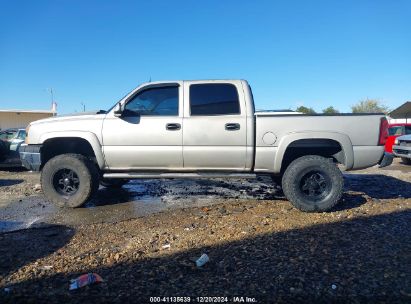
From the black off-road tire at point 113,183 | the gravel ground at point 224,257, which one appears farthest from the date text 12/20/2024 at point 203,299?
the black off-road tire at point 113,183

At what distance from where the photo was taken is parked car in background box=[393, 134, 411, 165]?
40.8ft

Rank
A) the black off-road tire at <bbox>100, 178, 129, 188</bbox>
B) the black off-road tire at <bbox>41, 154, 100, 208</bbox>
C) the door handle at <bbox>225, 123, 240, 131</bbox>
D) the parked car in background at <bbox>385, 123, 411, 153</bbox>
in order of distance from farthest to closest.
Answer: the parked car in background at <bbox>385, 123, 411, 153</bbox> < the black off-road tire at <bbox>100, 178, 129, 188</bbox> < the black off-road tire at <bbox>41, 154, 100, 208</bbox> < the door handle at <bbox>225, 123, 240, 131</bbox>

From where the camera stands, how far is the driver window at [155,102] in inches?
224

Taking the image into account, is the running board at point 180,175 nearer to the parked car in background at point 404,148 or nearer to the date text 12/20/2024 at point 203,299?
the date text 12/20/2024 at point 203,299

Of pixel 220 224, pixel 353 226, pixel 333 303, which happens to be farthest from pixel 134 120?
pixel 333 303

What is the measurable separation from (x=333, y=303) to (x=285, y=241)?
135cm

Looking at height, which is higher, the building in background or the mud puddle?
the building in background

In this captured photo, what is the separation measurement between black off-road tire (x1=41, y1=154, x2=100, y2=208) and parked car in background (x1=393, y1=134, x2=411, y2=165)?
36.5 ft

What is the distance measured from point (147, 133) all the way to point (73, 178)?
150 centimetres

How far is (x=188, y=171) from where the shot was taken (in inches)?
225

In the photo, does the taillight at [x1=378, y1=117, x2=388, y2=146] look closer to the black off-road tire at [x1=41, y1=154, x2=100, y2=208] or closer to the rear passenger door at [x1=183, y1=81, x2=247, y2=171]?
the rear passenger door at [x1=183, y1=81, x2=247, y2=171]

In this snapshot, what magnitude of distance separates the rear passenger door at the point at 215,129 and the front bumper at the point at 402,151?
31.0 feet

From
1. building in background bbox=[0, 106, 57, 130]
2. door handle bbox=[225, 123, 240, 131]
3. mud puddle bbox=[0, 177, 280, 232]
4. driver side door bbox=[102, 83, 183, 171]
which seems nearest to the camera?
mud puddle bbox=[0, 177, 280, 232]

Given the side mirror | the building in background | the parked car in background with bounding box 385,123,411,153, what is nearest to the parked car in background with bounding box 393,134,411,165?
the parked car in background with bounding box 385,123,411,153
